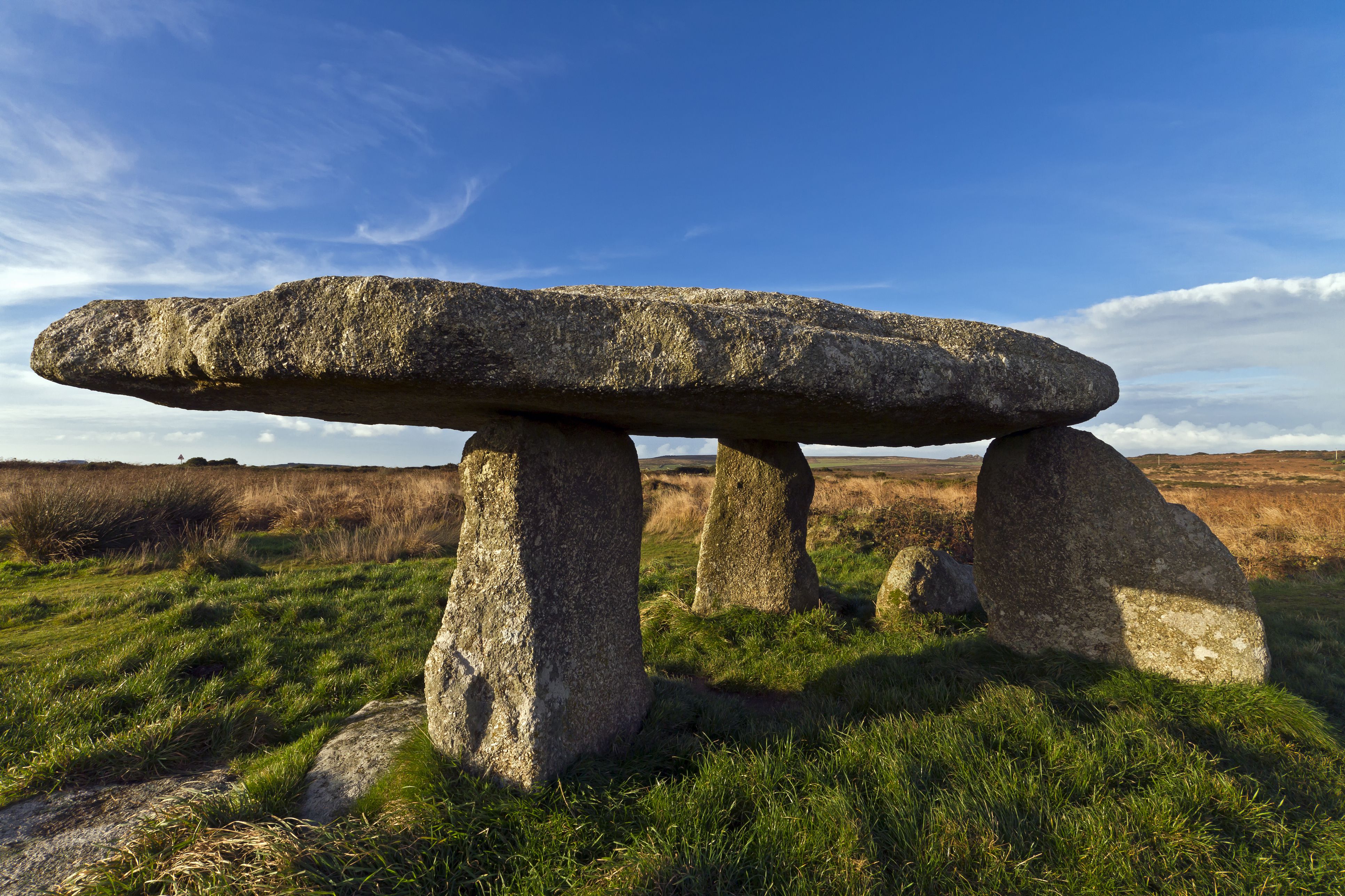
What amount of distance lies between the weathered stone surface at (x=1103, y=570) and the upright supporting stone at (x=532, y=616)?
3552 mm

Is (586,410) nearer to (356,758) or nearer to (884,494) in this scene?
(356,758)

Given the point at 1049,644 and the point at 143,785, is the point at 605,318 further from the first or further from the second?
the point at 1049,644

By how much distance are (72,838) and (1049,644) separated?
6.54 m

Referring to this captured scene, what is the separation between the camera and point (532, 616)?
3.52 meters

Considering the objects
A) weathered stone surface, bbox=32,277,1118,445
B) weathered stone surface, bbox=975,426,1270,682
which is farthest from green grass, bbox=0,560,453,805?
weathered stone surface, bbox=975,426,1270,682

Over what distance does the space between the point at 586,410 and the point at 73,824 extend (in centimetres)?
353

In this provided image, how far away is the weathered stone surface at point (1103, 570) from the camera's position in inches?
176

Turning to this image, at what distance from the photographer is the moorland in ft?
8.77

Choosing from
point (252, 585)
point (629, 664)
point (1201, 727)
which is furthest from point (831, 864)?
point (252, 585)

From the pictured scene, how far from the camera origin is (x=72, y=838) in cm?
306

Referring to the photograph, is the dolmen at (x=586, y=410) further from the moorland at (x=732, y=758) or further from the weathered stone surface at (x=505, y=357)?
the moorland at (x=732, y=758)

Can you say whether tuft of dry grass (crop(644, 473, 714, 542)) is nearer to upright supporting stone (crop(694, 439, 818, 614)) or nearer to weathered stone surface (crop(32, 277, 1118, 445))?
upright supporting stone (crop(694, 439, 818, 614))

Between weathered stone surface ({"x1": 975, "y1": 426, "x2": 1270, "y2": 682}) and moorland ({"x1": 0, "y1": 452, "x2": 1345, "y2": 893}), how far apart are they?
233mm

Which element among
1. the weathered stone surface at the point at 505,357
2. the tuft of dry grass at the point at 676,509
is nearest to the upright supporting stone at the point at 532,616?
the weathered stone surface at the point at 505,357
